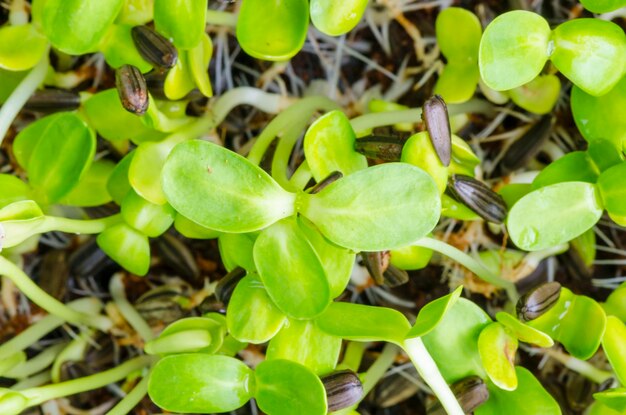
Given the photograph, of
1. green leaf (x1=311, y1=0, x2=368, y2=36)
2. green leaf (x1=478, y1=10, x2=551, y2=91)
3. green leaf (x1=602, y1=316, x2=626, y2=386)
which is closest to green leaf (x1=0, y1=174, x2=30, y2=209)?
green leaf (x1=311, y1=0, x2=368, y2=36)

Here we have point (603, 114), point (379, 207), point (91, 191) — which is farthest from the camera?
point (91, 191)

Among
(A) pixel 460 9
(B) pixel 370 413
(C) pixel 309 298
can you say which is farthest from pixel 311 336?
(A) pixel 460 9

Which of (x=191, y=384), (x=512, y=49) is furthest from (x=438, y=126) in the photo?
(x=191, y=384)

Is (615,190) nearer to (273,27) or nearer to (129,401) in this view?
(273,27)

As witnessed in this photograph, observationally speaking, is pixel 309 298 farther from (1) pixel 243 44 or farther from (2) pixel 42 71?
(2) pixel 42 71

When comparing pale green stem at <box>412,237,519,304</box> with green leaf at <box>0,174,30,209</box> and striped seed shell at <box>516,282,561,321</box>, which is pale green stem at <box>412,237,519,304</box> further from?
green leaf at <box>0,174,30,209</box>

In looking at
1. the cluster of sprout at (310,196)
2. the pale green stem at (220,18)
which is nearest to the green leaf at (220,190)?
the cluster of sprout at (310,196)
